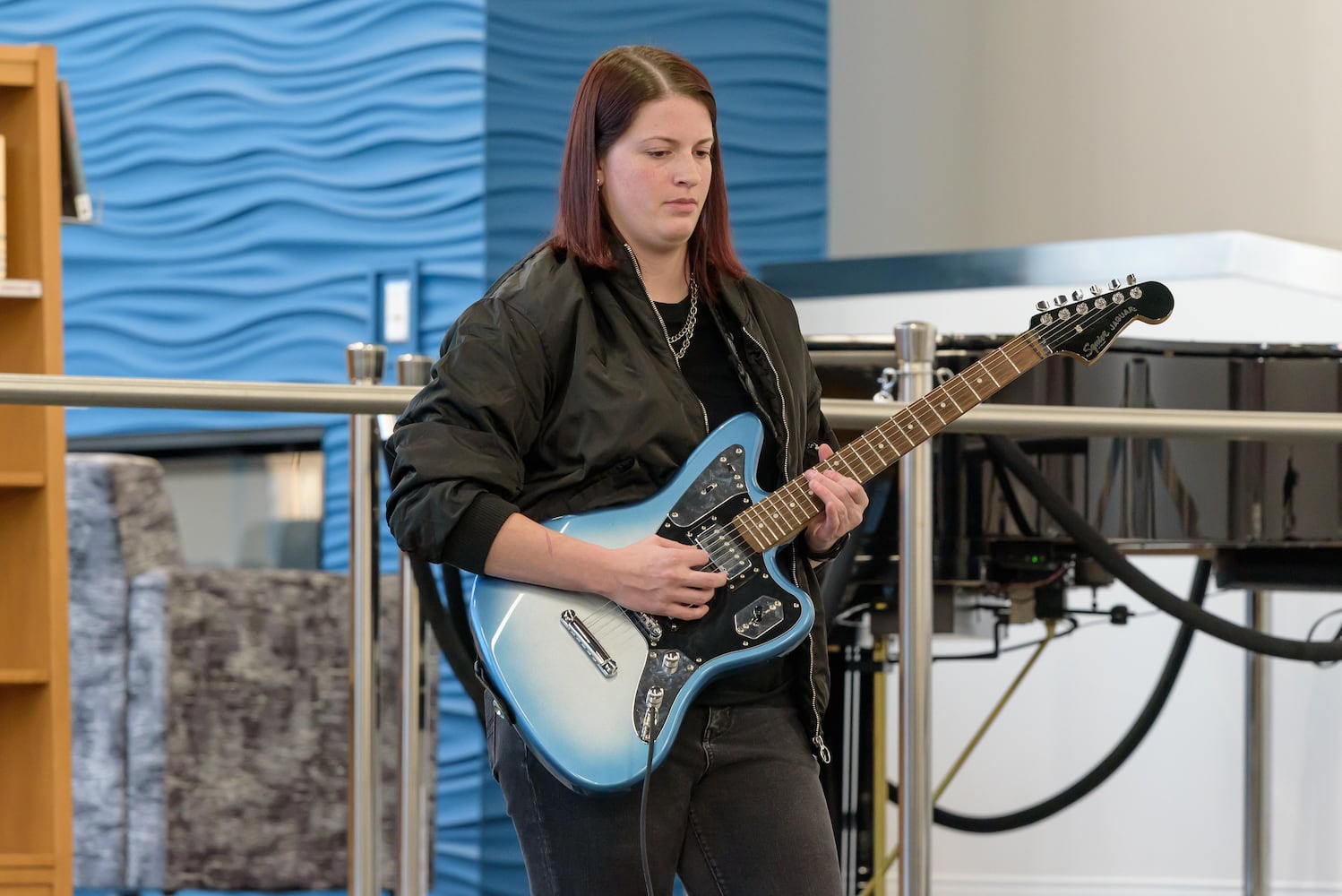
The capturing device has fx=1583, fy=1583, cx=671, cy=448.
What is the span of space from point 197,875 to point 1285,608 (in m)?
2.94

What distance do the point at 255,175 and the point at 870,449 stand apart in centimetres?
413

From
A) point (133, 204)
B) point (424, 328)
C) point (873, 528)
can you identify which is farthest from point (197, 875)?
point (133, 204)

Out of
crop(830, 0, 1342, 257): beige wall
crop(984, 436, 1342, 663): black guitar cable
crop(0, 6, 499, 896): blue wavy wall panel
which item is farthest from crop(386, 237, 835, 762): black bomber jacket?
crop(830, 0, 1342, 257): beige wall

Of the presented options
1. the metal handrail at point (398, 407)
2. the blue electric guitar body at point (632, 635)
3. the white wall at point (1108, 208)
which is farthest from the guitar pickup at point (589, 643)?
the white wall at point (1108, 208)

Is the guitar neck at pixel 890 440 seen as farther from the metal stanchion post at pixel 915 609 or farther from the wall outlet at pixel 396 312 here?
the wall outlet at pixel 396 312

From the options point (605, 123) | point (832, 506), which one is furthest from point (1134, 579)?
point (605, 123)

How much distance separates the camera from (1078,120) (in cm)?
547

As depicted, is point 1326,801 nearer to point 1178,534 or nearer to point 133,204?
point 1178,534

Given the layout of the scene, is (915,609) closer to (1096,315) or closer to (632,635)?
(1096,315)

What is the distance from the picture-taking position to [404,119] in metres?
5.05

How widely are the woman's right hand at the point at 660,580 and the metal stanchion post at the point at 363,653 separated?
74cm

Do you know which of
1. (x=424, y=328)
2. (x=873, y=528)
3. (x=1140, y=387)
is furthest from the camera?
(x=424, y=328)

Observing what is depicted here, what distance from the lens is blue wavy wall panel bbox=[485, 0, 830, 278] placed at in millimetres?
4969

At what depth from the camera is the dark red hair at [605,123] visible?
4.91 feet
